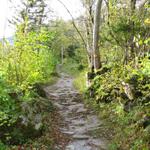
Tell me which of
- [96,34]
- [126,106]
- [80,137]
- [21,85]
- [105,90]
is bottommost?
[80,137]

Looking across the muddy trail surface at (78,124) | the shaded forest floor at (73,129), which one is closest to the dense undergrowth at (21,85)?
the shaded forest floor at (73,129)

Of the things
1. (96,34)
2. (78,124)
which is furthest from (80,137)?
(96,34)

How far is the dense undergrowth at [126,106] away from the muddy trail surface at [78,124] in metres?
0.40

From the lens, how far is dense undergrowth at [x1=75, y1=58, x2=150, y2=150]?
758 centimetres

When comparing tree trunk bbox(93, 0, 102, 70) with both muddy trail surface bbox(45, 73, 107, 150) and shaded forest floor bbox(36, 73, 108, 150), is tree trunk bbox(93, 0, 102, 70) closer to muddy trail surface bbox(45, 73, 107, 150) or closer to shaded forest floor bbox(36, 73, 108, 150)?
muddy trail surface bbox(45, 73, 107, 150)

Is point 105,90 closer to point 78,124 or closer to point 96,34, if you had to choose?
point 78,124

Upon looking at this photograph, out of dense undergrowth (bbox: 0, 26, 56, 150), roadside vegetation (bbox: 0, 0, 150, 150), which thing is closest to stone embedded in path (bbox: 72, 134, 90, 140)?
roadside vegetation (bbox: 0, 0, 150, 150)

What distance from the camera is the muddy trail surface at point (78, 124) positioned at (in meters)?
8.22

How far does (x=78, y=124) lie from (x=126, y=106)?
67.2 inches

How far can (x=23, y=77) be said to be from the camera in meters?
9.70

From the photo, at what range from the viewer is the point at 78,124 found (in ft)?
33.3

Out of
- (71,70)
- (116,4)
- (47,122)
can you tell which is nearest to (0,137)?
(47,122)

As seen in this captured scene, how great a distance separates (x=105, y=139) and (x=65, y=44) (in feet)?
115

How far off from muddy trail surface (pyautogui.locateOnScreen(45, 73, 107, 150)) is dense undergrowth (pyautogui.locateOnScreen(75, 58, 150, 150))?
1.32 feet
